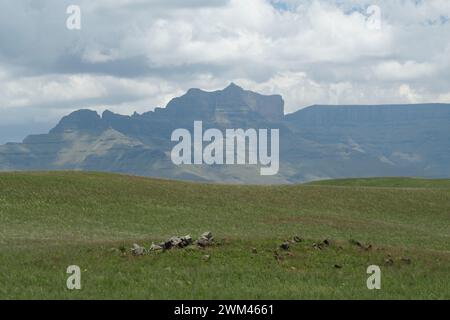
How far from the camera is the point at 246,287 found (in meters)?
29.4

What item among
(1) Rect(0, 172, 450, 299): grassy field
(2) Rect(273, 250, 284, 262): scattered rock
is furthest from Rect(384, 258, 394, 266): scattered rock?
(2) Rect(273, 250, 284, 262): scattered rock

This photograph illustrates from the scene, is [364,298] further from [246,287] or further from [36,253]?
[36,253]

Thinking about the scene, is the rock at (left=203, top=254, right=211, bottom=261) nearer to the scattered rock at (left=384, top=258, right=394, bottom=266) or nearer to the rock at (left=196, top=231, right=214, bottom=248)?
the rock at (left=196, top=231, right=214, bottom=248)

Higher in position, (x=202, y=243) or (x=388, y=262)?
(x=202, y=243)

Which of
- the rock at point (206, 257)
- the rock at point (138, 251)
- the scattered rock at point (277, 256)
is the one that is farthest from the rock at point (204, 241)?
the scattered rock at point (277, 256)

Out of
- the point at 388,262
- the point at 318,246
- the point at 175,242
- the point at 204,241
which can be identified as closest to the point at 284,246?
the point at 318,246

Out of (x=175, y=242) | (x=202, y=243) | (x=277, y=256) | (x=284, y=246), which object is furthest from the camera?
(x=202, y=243)

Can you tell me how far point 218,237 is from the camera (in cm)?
4462

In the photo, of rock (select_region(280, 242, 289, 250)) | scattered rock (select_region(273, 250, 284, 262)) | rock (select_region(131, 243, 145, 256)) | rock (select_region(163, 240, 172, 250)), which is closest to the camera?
scattered rock (select_region(273, 250, 284, 262))

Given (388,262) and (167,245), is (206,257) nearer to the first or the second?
(167,245)

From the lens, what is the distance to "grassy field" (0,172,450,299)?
29.7 m

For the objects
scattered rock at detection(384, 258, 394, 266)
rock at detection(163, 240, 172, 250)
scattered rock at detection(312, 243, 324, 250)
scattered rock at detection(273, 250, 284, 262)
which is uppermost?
rock at detection(163, 240, 172, 250)

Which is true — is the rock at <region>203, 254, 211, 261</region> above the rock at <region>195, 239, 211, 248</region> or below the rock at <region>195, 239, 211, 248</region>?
below
